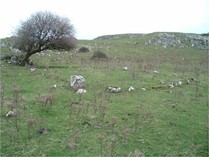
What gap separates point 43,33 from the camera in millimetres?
28734

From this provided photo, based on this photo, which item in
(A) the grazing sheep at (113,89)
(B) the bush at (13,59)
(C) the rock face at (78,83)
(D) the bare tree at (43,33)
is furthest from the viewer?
(B) the bush at (13,59)

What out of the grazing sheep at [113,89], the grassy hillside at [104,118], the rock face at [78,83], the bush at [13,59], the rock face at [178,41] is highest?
the rock face at [178,41]

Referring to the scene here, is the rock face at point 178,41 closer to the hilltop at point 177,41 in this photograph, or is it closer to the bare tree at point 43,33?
the hilltop at point 177,41

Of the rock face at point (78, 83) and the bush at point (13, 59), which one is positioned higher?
the bush at point (13, 59)

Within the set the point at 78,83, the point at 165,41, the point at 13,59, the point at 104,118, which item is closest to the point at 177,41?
the point at 165,41

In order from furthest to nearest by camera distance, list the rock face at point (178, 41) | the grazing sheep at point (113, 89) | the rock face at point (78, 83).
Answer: the rock face at point (178, 41) → the rock face at point (78, 83) → the grazing sheep at point (113, 89)

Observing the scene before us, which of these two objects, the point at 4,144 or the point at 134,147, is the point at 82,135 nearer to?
the point at 134,147

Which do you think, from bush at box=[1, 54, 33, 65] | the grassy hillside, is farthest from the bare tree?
the grassy hillside

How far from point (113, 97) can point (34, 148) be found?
7.01 metres

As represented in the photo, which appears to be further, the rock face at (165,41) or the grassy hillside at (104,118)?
the rock face at (165,41)

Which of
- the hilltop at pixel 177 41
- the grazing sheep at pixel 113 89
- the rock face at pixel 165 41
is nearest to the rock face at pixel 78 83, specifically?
the grazing sheep at pixel 113 89

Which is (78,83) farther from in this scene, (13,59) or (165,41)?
(165,41)

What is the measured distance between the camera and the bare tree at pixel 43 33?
93.6ft

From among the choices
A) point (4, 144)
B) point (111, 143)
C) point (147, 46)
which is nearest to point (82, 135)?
point (111, 143)
